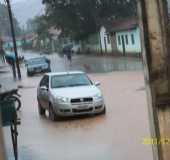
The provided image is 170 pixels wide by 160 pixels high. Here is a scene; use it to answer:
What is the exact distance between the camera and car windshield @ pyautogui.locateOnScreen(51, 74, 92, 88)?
73.5 ft

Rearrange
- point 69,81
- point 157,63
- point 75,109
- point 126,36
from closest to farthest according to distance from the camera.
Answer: point 157,63 < point 75,109 < point 69,81 < point 126,36

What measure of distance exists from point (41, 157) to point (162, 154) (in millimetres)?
5857

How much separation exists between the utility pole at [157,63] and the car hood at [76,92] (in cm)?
1178

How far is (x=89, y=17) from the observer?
271 feet

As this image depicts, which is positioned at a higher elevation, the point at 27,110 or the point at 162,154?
the point at 162,154

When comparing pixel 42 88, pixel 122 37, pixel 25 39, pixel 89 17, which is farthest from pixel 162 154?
pixel 25 39

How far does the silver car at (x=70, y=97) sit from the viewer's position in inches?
837

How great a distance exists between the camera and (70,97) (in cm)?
2119

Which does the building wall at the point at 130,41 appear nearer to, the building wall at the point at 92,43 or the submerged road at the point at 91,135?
the building wall at the point at 92,43

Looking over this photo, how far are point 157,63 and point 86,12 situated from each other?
72692mm

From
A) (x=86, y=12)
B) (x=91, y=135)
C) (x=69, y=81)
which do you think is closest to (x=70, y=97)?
(x=69, y=81)

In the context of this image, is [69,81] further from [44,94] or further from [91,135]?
[91,135]

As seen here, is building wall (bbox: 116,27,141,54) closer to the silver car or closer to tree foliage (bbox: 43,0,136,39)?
tree foliage (bbox: 43,0,136,39)

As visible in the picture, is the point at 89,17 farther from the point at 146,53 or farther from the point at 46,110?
the point at 146,53
